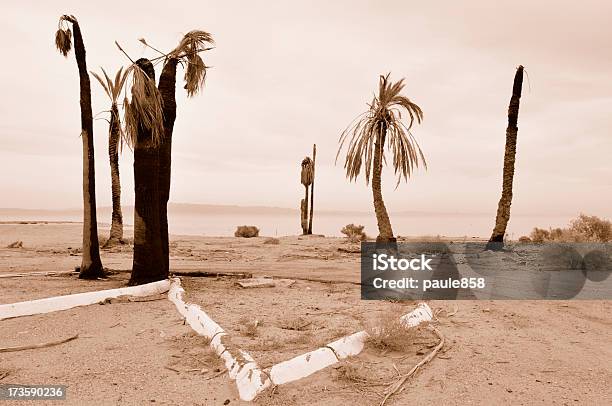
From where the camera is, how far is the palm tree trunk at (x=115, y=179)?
68.5 ft

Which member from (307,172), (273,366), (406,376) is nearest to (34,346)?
(273,366)

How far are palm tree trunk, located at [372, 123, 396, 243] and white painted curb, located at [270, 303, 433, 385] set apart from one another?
13.1m

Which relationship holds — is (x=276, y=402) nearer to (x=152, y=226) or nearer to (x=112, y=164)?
(x=152, y=226)

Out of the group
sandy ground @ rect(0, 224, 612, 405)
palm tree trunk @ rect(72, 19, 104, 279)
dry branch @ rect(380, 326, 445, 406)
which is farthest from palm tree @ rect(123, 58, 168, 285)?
dry branch @ rect(380, 326, 445, 406)

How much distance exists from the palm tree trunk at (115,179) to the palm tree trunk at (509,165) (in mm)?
15985

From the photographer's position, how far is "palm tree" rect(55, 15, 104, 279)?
9.95 m

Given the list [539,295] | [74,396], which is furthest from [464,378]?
[539,295]

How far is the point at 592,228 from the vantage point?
22.1 m

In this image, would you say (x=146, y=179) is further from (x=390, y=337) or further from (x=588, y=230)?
(x=588, y=230)

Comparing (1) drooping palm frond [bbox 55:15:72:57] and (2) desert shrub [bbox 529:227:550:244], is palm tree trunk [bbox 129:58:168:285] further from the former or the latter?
(2) desert shrub [bbox 529:227:550:244]

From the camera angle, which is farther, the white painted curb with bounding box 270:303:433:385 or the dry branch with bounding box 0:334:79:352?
the dry branch with bounding box 0:334:79:352

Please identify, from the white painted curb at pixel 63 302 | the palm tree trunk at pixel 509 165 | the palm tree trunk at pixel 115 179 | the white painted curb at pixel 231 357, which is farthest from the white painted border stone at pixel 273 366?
the palm tree trunk at pixel 115 179

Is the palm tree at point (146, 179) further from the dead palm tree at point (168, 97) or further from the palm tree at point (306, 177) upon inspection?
the palm tree at point (306, 177)

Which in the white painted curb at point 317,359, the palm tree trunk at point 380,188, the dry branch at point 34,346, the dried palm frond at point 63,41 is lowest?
the dry branch at point 34,346
